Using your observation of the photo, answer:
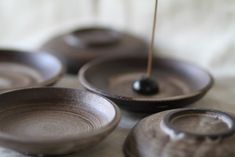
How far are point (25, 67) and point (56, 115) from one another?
0.38m

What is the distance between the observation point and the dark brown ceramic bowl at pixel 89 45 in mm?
1397

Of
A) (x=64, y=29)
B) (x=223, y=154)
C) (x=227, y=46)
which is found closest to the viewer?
(x=223, y=154)

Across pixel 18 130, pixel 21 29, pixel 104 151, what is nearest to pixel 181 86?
pixel 104 151

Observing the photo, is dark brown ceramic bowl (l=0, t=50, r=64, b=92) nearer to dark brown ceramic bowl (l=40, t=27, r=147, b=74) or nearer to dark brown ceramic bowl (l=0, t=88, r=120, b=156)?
dark brown ceramic bowl (l=40, t=27, r=147, b=74)

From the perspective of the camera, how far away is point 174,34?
1496 mm

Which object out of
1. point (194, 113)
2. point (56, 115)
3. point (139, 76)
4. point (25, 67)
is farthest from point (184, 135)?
point (25, 67)

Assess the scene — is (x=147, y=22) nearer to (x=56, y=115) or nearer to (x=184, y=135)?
(x=56, y=115)

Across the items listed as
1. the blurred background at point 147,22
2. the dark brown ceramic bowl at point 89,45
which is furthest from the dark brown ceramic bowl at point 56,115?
the blurred background at point 147,22

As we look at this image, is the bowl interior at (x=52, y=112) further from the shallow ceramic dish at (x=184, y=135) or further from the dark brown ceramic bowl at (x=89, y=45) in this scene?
the dark brown ceramic bowl at (x=89, y=45)

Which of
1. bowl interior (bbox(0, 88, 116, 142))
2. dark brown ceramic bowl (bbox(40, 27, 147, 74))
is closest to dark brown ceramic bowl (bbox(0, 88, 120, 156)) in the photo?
bowl interior (bbox(0, 88, 116, 142))

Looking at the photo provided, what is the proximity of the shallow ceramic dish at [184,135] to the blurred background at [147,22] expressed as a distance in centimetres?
46

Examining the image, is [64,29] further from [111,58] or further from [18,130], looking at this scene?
[18,130]

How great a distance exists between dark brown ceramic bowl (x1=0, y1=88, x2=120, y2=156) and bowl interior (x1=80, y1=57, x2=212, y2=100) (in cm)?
12

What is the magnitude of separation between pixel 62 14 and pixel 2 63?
0.42 metres
